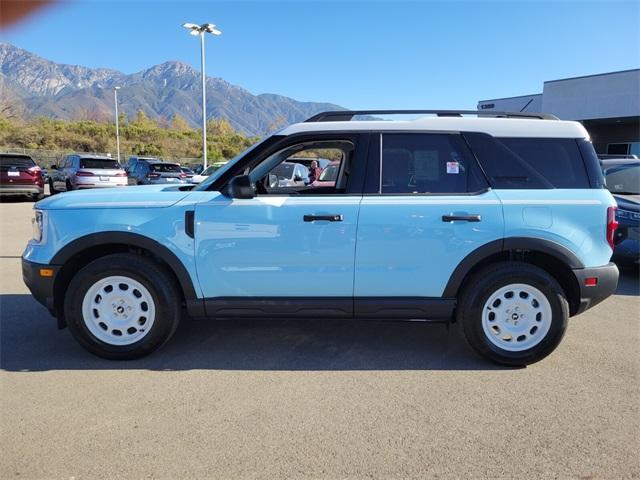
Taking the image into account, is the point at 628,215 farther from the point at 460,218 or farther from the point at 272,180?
the point at 272,180

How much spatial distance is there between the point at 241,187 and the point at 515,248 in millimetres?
2154

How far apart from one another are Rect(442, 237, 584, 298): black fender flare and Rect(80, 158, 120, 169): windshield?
56.7ft

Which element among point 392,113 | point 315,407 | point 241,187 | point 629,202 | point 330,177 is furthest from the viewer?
point 330,177

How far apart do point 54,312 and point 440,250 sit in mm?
3115

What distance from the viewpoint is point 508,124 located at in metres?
3.90

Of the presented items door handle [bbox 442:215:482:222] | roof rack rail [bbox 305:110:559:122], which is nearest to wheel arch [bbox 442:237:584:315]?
door handle [bbox 442:215:482:222]

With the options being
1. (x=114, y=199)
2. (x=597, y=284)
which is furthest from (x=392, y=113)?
(x=114, y=199)

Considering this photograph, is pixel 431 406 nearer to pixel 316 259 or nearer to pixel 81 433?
pixel 316 259

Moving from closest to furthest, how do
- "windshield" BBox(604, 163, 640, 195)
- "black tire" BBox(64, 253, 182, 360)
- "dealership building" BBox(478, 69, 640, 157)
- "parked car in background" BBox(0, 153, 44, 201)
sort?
"black tire" BBox(64, 253, 182, 360)
"windshield" BBox(604, 163, 640, 195)
"parked car in background" BBox(0, 153, 44, 201)
"dealership building" BBox(478, 69, 640, 157)

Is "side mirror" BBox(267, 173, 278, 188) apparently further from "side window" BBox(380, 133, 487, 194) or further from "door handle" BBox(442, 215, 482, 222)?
"door handle" BBox(442, 215, 482, 222)

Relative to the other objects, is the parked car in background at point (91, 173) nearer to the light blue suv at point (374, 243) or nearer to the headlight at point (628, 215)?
the light blue suv at point (374, 243)

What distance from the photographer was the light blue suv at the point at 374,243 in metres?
3.71

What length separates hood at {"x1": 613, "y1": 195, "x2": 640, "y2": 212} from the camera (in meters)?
6.70

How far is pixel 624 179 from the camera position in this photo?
300 inches
